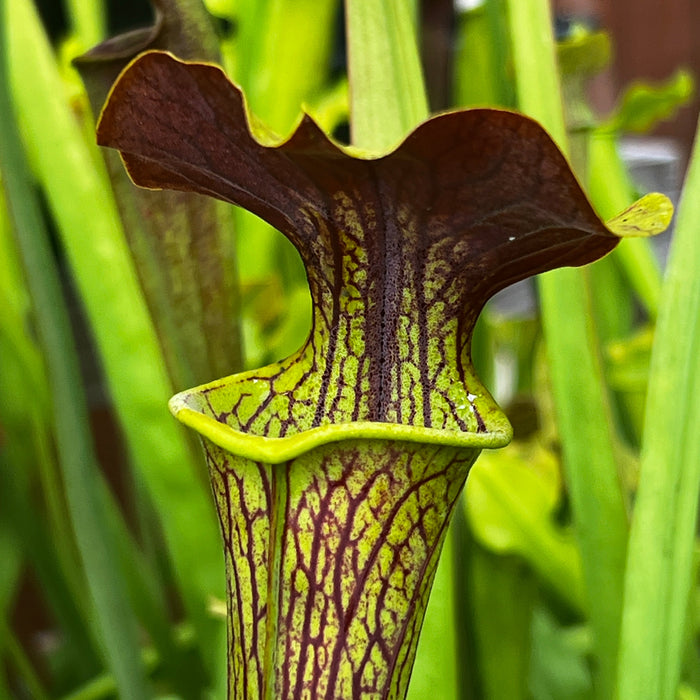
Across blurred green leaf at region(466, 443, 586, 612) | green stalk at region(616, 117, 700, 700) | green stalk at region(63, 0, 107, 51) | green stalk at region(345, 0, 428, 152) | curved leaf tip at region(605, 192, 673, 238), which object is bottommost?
blurred green leaf at region(466, 443, 586, 612)

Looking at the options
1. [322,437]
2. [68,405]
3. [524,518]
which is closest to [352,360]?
[322,437]

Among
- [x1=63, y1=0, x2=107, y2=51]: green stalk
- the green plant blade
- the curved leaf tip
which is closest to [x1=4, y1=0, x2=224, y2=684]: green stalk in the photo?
the green plant blade

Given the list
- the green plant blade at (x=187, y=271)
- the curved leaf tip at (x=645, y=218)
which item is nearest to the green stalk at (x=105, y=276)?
the green plant blade at (x=187, y=271)

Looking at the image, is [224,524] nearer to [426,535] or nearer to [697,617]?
[426,535]

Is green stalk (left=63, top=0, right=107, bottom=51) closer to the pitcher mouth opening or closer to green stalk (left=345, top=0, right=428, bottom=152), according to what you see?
green stalk (left=345, top=0, right=428, bottom=152)

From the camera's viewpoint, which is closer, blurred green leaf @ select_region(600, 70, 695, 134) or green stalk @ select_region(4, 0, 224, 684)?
green stalk @ select_region(4, 0, 224, 684)

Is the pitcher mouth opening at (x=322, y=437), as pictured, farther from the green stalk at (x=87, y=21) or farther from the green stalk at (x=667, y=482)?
the green stalk at (x=87, y=21)

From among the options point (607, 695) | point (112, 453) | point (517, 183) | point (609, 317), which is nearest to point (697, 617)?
point (607, 695)
